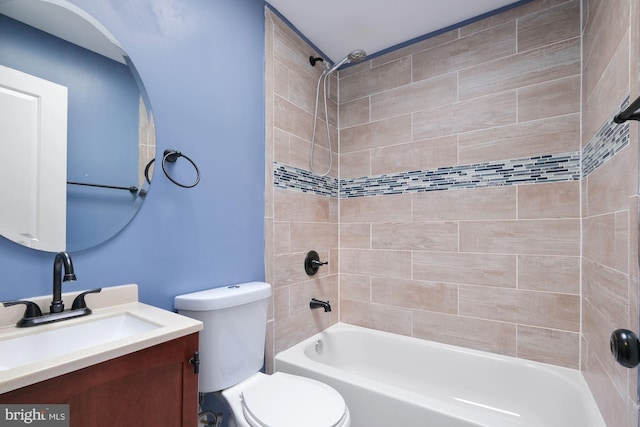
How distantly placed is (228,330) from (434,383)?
54.2 inches

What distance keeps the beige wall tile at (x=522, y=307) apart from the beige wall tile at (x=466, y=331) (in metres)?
0.05

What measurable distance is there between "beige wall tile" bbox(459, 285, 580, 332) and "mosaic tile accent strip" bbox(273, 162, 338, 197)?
3.70 feet

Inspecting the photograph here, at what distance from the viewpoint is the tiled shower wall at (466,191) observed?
1.57 metres

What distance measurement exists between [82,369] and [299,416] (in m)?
0.76

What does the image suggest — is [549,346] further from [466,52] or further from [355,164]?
[466,52]

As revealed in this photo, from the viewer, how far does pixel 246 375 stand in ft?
4.84

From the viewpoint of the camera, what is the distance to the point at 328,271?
235 centimetres

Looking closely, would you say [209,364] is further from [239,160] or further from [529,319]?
[529,319]

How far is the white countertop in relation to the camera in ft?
2.17

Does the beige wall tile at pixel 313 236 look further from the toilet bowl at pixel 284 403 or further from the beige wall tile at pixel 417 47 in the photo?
the beige wall tile at pixel 417 47

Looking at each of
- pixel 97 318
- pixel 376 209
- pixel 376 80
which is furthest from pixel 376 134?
pixel 97 318

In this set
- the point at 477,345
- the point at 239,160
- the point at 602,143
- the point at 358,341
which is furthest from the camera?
the point at 358,341

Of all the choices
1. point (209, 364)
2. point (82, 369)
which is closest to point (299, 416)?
point (209, 364)

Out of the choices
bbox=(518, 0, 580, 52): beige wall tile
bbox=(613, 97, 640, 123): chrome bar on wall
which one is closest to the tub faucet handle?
bbox=(613, 97, 640, 123): chrome bar on wall
